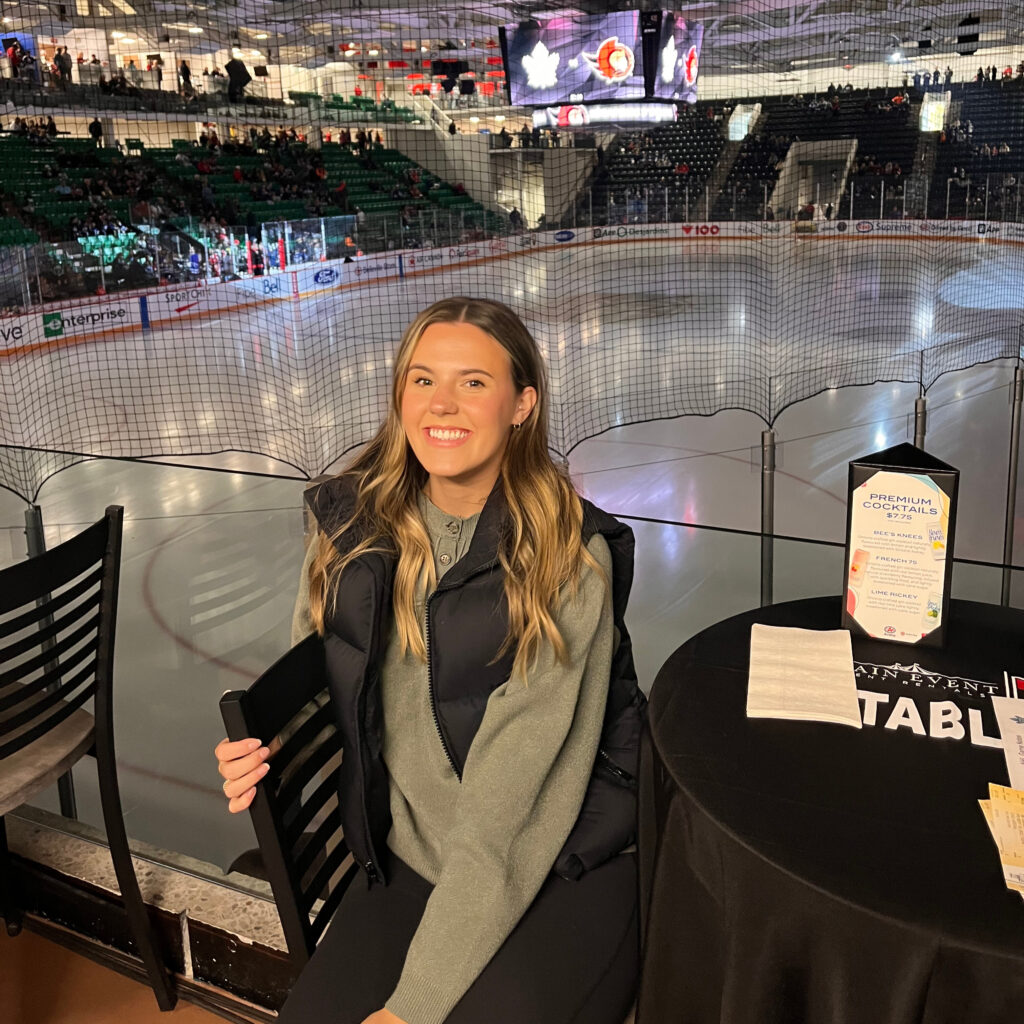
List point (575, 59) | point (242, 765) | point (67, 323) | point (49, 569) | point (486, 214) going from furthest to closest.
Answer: point (486, 214) → point (575, 59) → point (67, 323) → point (49, 569) → point (242, 765)

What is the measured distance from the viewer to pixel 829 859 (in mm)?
858

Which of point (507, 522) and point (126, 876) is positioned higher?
point (507, 522)

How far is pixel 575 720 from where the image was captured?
1.22 m

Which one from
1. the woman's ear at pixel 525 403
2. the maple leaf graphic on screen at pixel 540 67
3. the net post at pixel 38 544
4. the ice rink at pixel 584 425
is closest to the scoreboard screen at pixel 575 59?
the maple leaf graphic on screen at pixel 540 67

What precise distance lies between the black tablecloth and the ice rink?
1.86 feet

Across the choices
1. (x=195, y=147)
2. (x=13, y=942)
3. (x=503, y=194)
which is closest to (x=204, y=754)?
(x=13, y=942)

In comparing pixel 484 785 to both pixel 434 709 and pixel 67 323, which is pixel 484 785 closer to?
pixel 434 709

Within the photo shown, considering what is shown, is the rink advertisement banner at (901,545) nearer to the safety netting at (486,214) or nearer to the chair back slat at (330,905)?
the chair back slat at (330,905)

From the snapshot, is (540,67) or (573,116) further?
(573,116)

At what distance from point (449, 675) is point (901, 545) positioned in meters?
0.59

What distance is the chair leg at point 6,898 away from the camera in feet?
5.76

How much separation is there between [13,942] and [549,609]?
1250 mm

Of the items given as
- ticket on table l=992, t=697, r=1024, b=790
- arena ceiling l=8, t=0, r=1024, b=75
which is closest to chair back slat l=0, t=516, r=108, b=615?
ticket on table l=992, t=697, r=1024, b=790

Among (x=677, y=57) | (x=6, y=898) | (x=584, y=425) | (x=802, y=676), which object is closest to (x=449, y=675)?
(x=802, y=676)
